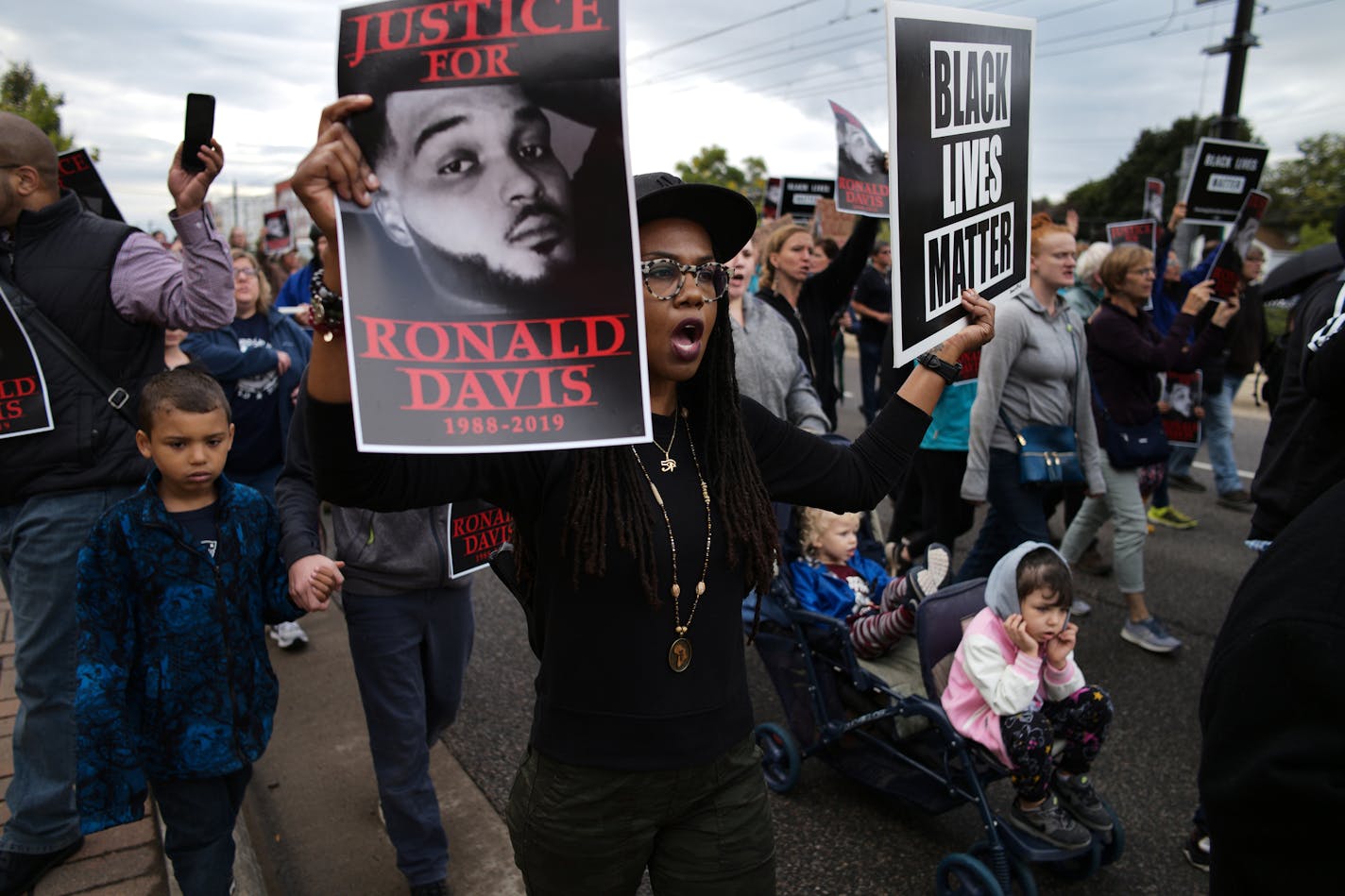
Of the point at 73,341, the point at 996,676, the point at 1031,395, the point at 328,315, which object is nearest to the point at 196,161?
the point at 73,341

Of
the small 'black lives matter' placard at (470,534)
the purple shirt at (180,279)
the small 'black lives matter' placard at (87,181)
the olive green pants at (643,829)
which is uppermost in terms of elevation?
the small 'black lives matter' placard at (87,181)

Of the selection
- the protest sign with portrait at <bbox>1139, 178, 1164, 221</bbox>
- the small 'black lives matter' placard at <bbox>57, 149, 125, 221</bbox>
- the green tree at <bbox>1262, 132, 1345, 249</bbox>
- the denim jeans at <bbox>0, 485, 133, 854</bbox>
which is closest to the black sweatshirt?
the denim jeans at <bbox>0, 485, 133, 854</bbox>

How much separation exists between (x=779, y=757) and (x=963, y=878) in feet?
2.83

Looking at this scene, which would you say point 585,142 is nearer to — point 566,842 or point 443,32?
point 443,32

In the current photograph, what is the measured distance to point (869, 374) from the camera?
11.1 meters

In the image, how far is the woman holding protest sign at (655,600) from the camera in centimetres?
170

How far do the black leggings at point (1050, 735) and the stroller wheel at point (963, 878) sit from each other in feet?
0.87

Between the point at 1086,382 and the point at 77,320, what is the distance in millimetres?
3988

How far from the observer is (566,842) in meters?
1.75

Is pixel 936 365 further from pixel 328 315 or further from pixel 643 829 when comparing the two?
pixel 328 315

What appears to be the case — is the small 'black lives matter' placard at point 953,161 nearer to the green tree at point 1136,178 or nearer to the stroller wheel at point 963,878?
the stroller wheel at point 963,878

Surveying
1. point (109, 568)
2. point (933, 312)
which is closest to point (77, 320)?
point (109, 568)

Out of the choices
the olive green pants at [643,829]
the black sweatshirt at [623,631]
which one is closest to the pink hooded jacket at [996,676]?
the olive green pants at [643,829]

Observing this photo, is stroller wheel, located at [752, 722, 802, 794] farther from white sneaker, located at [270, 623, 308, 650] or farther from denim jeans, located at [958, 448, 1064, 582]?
white sneaker, located at [270, 623, 308, 650]
